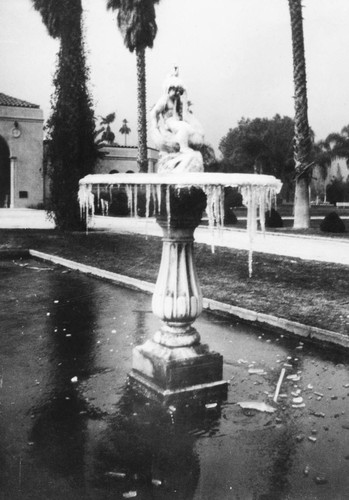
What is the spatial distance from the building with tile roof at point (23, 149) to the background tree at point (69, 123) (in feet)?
53.4

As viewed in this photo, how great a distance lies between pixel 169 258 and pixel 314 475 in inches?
76.0

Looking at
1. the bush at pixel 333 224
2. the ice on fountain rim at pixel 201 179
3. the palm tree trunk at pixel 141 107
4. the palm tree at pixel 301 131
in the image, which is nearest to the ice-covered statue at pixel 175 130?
the ice on fountain rim at pixel 201 179

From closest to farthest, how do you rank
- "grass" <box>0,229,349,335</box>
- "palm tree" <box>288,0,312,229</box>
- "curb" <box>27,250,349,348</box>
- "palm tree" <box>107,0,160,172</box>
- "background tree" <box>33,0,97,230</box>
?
"curb" <box>27,250,349,348</box>, "grass" <box>0,229,349,335</box>, "palm tree" <box>288,0,312,229</box>, "background tree" <box>33,0,97,230</box>, "palm tree" <box>107,0,160,172</box>

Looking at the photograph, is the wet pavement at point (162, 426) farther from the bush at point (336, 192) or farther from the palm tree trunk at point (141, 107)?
the bush at point (336, 192)

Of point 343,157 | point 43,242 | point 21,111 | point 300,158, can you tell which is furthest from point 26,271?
point 343,157

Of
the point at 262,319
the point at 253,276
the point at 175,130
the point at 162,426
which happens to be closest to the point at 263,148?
the point at 253,276

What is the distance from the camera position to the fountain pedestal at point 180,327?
4.38m

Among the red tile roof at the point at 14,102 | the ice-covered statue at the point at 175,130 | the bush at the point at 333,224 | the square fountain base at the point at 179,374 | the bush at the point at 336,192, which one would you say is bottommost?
the square fountain base at the point at 179,374

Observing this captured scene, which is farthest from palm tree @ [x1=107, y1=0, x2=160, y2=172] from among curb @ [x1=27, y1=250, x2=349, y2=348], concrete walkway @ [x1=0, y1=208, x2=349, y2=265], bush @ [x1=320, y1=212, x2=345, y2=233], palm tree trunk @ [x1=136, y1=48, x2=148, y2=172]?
curb @ [x1=27, y1=250, x2=349, y2=348]

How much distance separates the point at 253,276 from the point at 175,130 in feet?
18.4

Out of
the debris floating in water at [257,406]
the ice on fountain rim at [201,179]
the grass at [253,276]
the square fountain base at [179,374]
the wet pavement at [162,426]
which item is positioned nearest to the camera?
the wet pavement at [162,426]

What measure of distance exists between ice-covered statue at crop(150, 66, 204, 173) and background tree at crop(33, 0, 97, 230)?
16.0m

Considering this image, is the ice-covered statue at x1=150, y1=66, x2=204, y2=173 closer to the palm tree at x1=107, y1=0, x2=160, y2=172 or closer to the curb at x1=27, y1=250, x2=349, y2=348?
the curb at x1=27, y1=250, x2=349, y2=348

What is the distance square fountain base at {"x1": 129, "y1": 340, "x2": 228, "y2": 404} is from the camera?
438 cm
